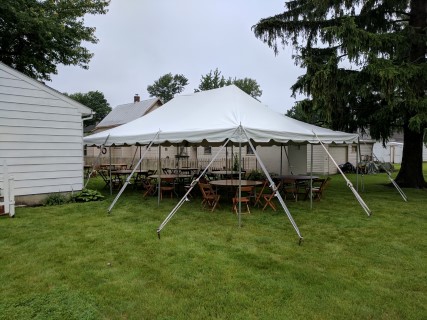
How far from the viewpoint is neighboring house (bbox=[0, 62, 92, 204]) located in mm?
8078

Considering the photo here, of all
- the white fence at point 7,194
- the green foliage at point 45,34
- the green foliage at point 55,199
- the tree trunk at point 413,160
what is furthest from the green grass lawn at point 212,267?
the green foliage at point 45,34

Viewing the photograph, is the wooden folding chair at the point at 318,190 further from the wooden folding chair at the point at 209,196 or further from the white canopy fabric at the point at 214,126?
the wooden folding chair at the point at 209,196

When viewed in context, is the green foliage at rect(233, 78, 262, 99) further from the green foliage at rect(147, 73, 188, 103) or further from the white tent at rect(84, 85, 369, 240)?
the white tent at rect(84, 85, 369, 240)

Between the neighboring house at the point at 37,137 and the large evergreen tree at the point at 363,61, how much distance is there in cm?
755

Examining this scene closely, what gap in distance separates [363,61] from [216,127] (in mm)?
5641

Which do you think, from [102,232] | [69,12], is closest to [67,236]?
[102,232]

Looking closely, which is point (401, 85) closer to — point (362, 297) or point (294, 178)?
point (294, 178)

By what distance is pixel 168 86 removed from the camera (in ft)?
198

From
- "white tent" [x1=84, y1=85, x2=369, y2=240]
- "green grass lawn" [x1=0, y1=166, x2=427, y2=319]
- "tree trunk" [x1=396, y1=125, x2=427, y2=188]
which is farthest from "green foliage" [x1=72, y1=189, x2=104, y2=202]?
"tree trunk" [x1=396, y1=125, x2=427, y2=188]

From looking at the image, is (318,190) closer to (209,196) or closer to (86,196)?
(209,196)

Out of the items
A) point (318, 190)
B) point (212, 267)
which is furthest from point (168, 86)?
point (212, 267)

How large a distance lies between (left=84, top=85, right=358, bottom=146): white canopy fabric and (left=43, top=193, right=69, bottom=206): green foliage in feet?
6.66

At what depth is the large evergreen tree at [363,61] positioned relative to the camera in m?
9.44

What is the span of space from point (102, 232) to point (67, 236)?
A: 612 millimetres
